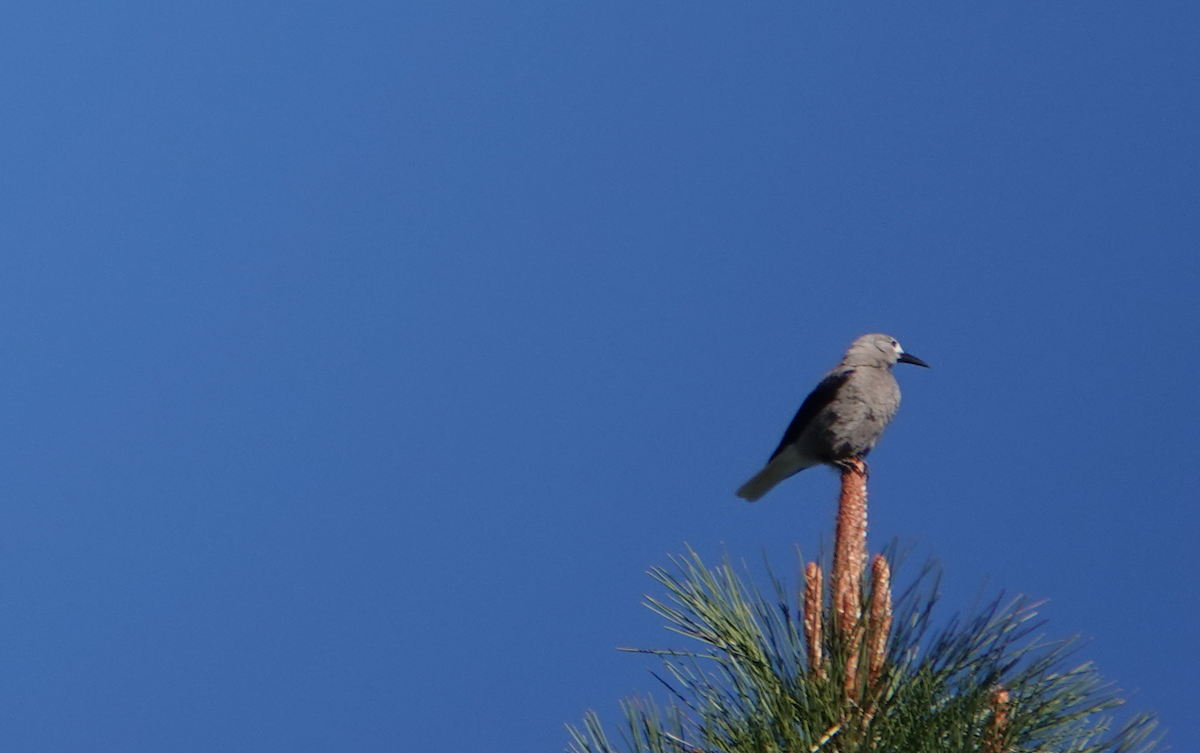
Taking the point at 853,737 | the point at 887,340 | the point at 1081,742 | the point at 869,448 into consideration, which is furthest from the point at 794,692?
the point at 887,340

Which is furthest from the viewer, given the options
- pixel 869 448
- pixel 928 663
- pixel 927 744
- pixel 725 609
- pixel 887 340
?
pixel 887 340

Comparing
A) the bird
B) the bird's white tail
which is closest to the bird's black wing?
the bird

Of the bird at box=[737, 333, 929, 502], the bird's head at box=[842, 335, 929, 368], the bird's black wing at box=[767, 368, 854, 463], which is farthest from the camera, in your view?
the bird's head at box=[842, 335, 929, 368]

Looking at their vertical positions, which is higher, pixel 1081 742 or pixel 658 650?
pixel 658 650

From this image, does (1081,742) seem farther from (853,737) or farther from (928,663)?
(853,737)

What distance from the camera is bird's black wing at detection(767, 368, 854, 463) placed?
5.18 meters

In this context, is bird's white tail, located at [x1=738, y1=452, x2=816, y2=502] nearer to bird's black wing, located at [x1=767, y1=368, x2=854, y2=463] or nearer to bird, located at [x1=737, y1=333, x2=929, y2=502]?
bird, located at [x1=737, y1=333, x2=929, y2=502]

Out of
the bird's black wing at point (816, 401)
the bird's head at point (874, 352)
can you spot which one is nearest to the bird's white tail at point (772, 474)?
the bird's black wing at point (816, 401)

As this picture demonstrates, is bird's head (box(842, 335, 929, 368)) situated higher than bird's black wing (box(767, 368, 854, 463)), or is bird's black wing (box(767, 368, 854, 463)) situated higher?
bird's head (box(842, 335, 929, 368))

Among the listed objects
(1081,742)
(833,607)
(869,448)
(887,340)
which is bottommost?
(1081,742)

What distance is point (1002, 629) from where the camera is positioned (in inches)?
95.7

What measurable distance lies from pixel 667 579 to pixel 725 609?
16 centimetres

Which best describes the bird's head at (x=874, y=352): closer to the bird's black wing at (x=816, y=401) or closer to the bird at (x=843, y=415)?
the bird at (x=843, y=415)

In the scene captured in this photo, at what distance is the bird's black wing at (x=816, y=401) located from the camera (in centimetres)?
518
